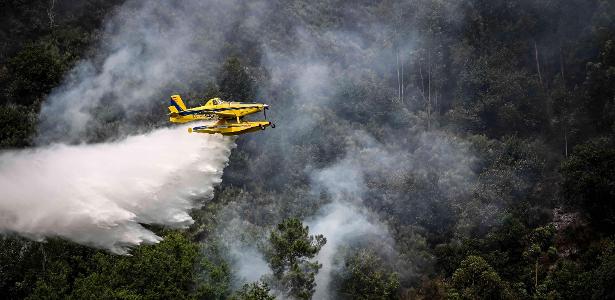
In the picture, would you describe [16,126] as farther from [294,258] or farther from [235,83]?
[294,258]

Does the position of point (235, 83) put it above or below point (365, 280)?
above

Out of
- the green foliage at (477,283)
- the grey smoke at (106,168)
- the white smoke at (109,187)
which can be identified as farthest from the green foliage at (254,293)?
the green foliage at (477,283)

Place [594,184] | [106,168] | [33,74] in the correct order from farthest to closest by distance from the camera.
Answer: [33,74] → [594,184] → [106,168]

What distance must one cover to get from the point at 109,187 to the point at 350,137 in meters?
23.1

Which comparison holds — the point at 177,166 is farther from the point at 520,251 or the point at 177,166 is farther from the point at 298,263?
the point at 520,251

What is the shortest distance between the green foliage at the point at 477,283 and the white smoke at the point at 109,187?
14.8 m

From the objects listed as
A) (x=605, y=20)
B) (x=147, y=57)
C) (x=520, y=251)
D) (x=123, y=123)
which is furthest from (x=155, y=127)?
(x=605, y=20)

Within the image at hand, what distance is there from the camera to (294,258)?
159 feet

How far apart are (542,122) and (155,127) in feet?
95.9

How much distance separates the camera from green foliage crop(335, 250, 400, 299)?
168 ft

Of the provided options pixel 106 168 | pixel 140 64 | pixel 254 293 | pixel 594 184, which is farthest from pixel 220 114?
pixel 594 184

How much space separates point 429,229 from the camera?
60406 millimetres

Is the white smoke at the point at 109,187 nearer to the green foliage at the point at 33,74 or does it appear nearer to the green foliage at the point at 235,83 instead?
the green foliage at the point at 33,74

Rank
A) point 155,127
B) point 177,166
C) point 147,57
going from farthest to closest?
point 147,57 → point 155,127 → point 177,166
